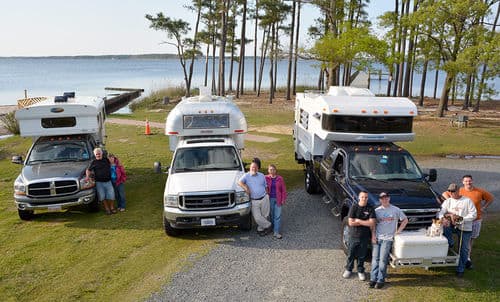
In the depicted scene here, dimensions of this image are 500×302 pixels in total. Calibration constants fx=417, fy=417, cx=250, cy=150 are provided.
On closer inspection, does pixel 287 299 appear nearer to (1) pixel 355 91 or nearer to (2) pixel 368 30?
(1) pixel 355 91

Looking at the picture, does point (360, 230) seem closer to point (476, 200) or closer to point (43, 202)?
point (476, 200)

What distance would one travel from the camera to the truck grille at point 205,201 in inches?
353

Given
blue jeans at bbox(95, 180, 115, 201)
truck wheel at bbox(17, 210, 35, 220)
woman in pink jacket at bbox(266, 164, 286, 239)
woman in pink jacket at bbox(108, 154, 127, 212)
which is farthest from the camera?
woman in pink jacket at bbox(108, 154, 127, 212)

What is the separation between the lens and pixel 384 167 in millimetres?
9312

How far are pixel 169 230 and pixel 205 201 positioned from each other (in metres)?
1.20

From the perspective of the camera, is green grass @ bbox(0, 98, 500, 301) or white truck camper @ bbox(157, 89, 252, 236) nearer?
green grass @ bbox(0, 98, 500, 301)

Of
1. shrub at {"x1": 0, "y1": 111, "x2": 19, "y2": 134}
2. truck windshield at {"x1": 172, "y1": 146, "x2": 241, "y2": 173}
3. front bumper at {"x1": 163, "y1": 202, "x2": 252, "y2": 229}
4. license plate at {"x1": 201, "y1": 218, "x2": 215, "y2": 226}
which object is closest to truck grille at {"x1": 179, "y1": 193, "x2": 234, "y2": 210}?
front bumper at {"x1": 163, "y1": 202, "x2": 252, "y2": 229}

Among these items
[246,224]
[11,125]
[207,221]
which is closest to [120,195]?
[207,221]

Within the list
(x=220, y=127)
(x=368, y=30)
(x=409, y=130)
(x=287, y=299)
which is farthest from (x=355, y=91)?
(x=368, y=30)

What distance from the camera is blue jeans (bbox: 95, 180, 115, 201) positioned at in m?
10.7

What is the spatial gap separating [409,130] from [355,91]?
8.49 feet

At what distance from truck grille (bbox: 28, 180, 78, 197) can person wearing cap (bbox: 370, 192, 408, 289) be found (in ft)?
24.1

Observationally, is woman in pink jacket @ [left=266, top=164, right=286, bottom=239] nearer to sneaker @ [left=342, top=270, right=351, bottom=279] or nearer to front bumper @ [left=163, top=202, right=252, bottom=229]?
front bumper @ [left=163, top=202, right=252, bottom=229]

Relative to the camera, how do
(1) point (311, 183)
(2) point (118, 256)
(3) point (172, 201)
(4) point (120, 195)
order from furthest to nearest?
1. (1) point (311, 183)
2. (4) point (120, 195)
3. (3) point (172, 201)
4. (2) point (118, 256)
